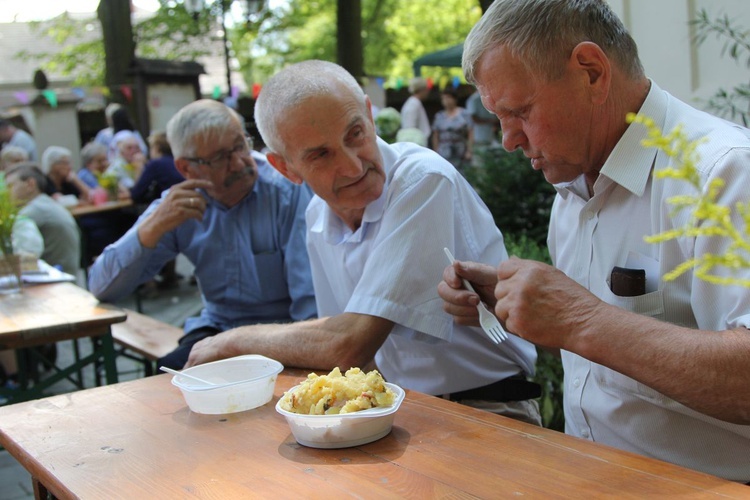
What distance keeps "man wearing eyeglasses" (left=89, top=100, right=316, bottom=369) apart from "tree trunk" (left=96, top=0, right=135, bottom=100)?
11239 millimetres

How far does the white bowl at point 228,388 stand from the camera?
1959 mm

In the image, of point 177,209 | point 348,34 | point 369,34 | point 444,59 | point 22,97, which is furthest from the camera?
point 369,34

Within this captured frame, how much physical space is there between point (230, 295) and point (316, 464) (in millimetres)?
2212

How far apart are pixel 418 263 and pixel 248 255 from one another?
4.99 feet

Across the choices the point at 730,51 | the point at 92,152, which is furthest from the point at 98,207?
the point at 730,51

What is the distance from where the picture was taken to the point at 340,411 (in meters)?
1.67

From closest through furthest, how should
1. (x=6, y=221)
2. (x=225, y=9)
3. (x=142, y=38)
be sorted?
(x=6, y=221) < (x=225, y=9) < (x=142, y=38)

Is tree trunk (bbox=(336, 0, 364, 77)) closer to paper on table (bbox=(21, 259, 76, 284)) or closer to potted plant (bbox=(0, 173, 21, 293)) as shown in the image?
paper on table (bbox=(21, 259, 76, 284))

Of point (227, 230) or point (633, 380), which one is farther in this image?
point (227, 230)

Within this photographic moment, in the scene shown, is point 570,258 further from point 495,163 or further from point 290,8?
point 290,8

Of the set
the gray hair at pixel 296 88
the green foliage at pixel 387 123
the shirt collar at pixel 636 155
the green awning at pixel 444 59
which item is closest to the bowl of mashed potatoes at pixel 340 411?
the shirt collar at pixel 636 155

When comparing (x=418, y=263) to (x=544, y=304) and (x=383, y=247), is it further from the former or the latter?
(x=544, y=304)

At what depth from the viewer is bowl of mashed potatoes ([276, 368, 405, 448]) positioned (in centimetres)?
164

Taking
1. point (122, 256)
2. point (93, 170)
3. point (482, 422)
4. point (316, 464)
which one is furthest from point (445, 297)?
point (93, 170)
